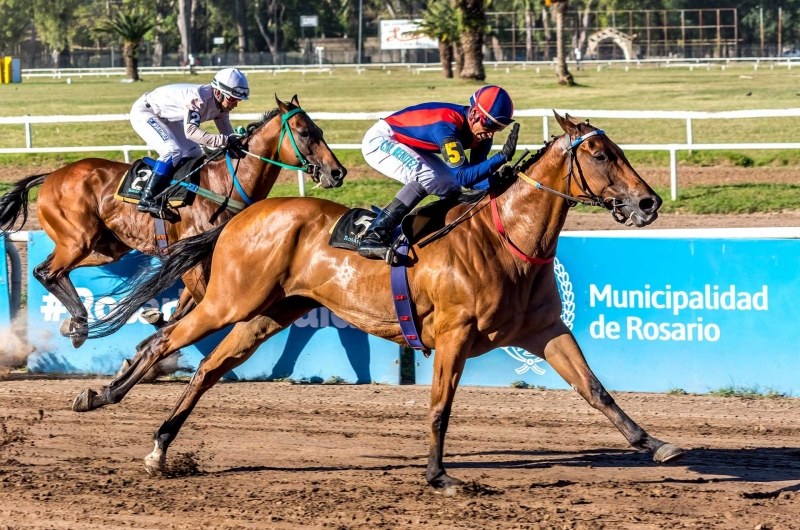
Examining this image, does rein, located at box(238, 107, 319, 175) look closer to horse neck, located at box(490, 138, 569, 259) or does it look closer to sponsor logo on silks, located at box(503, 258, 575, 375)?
sponsor logo on silks, located at box(503, 258, 575, 375)

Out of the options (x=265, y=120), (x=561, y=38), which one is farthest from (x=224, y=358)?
(x=561, y=38)

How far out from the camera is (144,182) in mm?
7961

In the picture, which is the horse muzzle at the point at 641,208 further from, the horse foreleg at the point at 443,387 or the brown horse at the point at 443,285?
the horse foreleg at the point at 443,387

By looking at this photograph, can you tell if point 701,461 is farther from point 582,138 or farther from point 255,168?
point 255,168

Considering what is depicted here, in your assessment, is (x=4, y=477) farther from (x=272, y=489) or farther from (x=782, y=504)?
(x=782, y=504)

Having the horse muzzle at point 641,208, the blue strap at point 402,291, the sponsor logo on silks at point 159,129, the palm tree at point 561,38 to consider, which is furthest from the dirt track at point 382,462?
the palm tree at point 561,38

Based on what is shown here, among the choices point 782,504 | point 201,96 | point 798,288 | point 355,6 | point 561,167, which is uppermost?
point 355,6

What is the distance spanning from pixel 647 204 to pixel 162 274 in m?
2.90

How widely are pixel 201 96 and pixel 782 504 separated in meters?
5.01

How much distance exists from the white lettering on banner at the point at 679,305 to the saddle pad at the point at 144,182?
10.4 ft

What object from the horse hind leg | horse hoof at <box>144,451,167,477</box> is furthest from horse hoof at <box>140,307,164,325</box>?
horse hoof at <box>144,451,167,477</box>

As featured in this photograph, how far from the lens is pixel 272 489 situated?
521cm

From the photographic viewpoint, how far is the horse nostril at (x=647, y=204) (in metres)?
4.88

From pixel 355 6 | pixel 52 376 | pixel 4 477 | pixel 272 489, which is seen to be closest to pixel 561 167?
pixel 272 489
